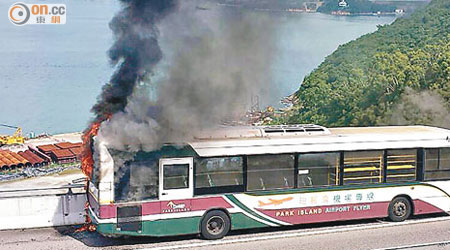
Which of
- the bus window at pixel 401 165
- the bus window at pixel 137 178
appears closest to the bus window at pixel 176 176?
the bus window at pixel 137 178

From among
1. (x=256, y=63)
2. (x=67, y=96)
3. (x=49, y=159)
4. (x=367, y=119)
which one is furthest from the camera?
(x=67, y=96)

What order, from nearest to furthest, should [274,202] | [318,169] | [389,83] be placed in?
1. [274,202]
2. [318,169]
3. [389,83]

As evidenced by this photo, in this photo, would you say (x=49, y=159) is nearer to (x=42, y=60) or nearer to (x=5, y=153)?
(x=5, y=153)

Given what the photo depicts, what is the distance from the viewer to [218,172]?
1442cm

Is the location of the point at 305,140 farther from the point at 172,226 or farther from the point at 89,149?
the point at 89,149

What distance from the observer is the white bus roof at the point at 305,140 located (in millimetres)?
14477

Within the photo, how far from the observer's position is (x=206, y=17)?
52.5ft

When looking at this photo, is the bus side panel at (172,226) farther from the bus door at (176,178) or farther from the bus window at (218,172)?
the bus window at (218,172)

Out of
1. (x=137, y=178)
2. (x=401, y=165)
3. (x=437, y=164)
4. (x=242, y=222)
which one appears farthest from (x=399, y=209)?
(x=137, y=178)

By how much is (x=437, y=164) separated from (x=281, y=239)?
5.36m

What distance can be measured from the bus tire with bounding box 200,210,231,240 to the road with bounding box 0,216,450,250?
0.18 m

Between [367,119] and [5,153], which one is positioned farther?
[5,153]

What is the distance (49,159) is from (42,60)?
68.3m

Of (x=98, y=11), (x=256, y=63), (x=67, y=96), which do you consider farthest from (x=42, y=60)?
(x=256, y=63)
